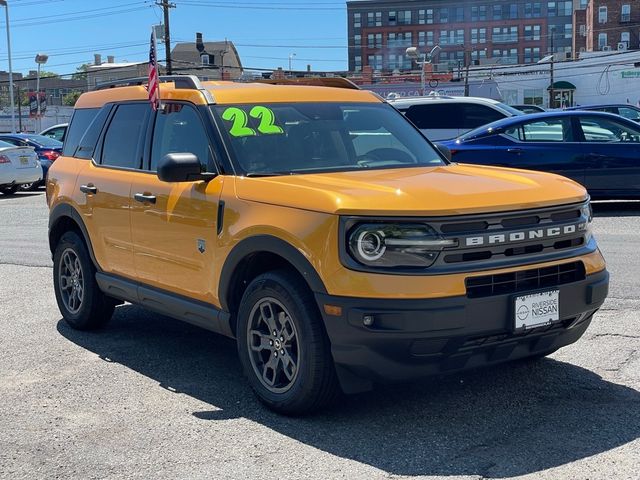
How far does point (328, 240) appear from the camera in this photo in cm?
416

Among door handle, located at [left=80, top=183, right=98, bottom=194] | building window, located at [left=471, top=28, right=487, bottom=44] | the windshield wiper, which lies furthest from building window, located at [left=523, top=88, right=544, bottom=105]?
building window, located at [left=471, top=28, right=487, bottom=44]

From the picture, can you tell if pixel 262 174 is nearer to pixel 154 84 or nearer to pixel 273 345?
pixel 273 345

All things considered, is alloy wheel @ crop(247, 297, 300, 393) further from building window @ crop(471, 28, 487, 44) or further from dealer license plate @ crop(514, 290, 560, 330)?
building window @ crop(471, 28, 487, 44)

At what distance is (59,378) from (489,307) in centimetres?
301

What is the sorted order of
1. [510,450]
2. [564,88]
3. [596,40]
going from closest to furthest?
[510,450] → [564,88] → [596,40]

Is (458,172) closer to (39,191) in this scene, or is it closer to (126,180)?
(126,180)

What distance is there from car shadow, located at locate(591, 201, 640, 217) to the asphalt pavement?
6474mm

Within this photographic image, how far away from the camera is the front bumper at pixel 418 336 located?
399 cm

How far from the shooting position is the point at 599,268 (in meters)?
4.64

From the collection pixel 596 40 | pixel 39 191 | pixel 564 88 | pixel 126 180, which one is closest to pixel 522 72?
pixel 564 88

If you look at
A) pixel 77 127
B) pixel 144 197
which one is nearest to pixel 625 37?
pixel 77 127

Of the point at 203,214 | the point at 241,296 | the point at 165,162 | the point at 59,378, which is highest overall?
the point at 165,162

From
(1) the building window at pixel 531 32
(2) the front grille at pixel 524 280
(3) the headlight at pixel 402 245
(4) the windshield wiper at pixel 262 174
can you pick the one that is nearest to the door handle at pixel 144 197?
(4) the windshield wiper at pixel 262 174

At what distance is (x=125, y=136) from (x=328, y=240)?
2.66 m
